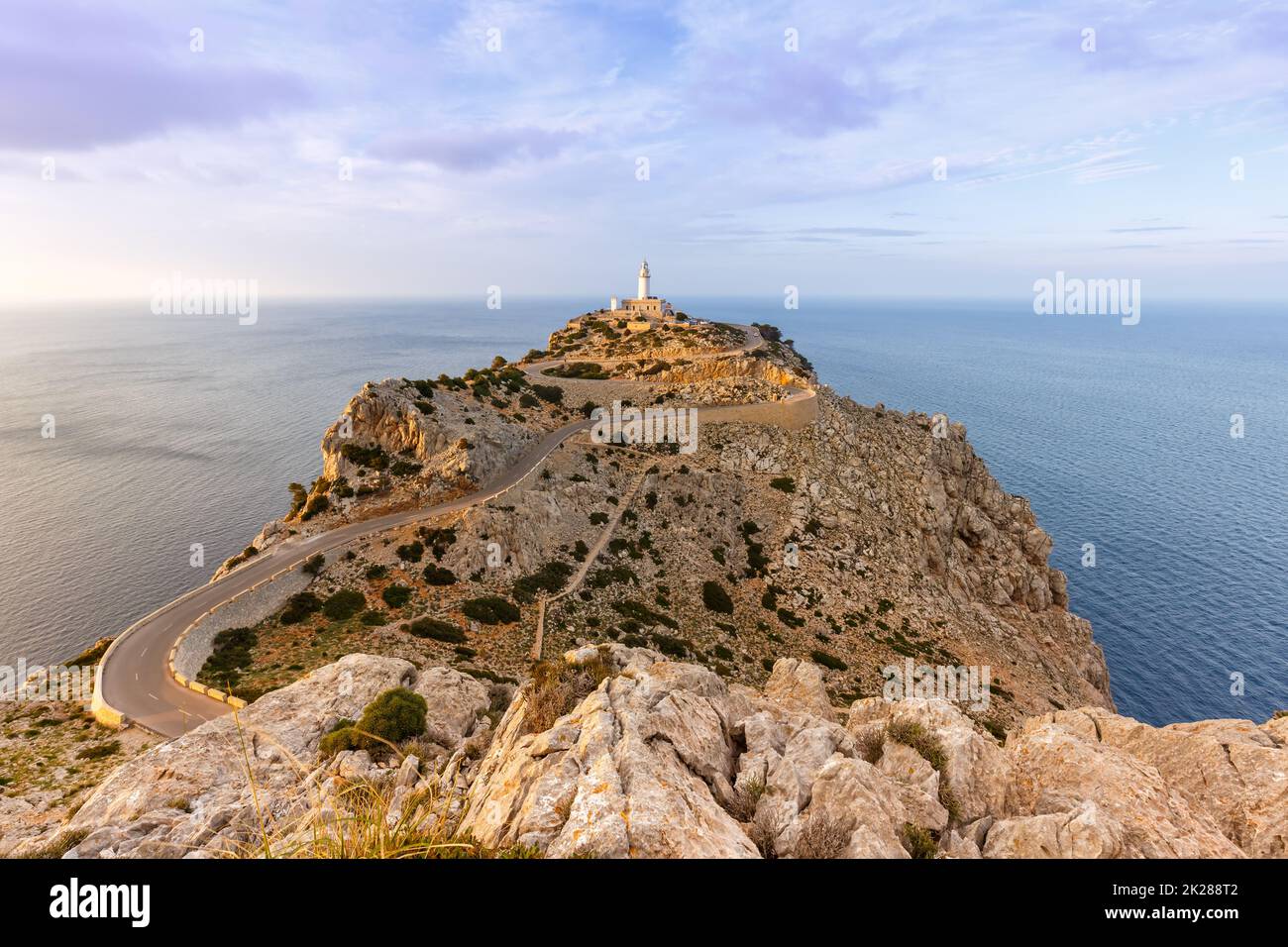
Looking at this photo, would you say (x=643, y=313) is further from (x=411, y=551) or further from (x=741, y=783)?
(x=741, y=783)

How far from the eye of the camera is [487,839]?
9625 mm

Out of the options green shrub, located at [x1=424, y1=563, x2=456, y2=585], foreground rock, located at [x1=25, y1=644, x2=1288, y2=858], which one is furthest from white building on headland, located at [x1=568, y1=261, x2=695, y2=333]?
foreground rock, located at [x1=25, y1=644, x2=1288, y2=858]

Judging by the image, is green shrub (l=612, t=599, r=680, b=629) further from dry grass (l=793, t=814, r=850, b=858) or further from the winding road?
dry grass (l=793, t=814, r=850, b=858)

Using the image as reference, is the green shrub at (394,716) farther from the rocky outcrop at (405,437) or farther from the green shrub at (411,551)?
the rocky outcrop at (405,437)

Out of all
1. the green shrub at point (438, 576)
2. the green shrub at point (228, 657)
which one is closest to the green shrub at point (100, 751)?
the green shrub at point (228, 657)

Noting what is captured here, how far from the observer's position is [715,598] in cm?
4450

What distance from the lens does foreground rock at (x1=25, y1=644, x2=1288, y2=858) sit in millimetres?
9750

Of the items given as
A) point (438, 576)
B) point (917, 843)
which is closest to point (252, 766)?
point (917, 843)

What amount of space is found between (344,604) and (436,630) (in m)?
6.81

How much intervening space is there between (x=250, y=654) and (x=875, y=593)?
4539 centimetres

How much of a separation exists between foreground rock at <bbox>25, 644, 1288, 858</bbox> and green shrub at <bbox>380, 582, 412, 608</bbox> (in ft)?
50.5

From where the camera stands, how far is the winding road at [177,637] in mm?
23594

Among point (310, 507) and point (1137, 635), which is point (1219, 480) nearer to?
point (1137, 635)
